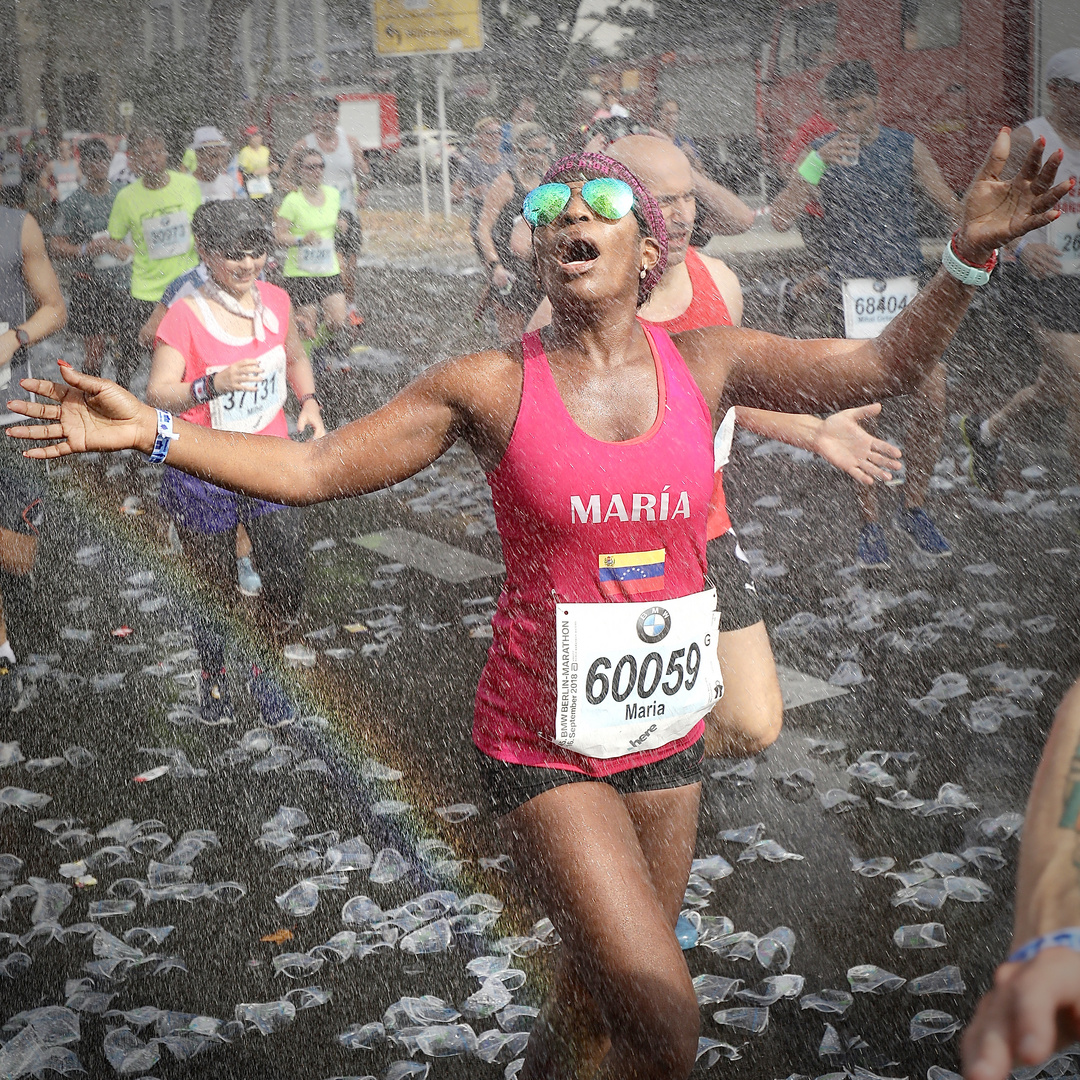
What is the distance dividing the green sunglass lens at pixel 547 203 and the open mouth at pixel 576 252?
6 cm

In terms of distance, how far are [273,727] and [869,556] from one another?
338 cm

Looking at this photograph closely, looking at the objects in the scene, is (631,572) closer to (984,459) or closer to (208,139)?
(984,459)

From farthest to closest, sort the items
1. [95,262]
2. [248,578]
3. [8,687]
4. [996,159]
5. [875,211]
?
[95,262], [875,211], [8,687], [248,578], [996,159]

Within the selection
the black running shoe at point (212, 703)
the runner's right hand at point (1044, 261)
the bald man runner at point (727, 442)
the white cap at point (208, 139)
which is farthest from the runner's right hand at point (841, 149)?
the white cap at point (208, 139)

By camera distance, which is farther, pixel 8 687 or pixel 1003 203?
pixel 8 687

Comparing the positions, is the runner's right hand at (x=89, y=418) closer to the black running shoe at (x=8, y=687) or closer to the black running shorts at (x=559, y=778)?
the black running shorts at (x=559, y=778)

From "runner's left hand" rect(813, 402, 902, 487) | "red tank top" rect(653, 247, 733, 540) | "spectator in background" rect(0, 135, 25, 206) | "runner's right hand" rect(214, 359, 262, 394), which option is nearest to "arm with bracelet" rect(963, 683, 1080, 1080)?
"runner's left hand" rect(813, 402, 902, 487)

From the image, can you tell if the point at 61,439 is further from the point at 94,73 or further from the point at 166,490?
the point at 94,73

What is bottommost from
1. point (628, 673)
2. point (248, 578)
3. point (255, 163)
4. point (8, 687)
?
point (8, 687)

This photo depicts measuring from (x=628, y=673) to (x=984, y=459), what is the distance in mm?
6211

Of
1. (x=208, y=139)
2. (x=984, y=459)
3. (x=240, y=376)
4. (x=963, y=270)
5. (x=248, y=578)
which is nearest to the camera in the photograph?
(x=963, y=270)

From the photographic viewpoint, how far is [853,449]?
4094 millimetres

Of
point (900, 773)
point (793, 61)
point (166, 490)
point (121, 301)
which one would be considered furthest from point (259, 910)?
point (793, 61)

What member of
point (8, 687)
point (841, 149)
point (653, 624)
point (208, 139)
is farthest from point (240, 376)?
point (208, 139)
